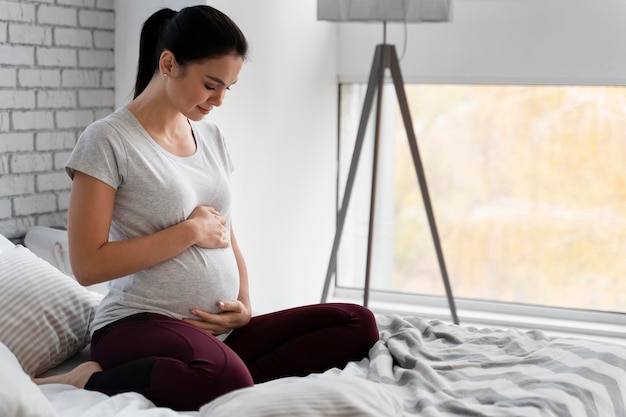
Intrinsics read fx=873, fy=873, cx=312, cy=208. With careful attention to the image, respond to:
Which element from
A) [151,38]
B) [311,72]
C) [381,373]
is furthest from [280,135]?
[381,373]

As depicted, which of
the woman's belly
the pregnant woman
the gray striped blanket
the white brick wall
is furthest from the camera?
the white brick wall

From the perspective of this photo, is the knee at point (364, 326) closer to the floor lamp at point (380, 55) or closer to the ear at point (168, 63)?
the ear at point (168, 63)

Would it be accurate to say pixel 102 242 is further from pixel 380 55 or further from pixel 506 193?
pixel 506 193

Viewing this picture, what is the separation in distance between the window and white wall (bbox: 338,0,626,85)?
0.09 m

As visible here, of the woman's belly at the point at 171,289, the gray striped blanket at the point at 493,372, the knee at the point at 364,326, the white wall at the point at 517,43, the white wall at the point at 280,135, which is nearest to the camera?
the gray striped blanket at the point at 493,372

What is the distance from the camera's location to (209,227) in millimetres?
2055

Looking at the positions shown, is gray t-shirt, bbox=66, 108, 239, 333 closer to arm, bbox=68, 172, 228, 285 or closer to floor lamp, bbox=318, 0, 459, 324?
arm, bbox=68, 172, 228, 285

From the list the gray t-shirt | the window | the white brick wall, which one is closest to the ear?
the gray t-shirt

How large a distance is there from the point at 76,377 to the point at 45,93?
1.29m

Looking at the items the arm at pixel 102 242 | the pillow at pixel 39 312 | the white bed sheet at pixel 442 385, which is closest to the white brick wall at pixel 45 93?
the pillow at pixel 39 312

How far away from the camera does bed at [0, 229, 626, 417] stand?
1472 millimetres

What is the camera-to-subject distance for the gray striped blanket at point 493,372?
1705mm

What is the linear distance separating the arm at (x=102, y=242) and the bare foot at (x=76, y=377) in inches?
A: 7.5

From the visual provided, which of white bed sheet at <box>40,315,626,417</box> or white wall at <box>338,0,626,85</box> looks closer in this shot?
white bed sheet at <box>40,315,626,417</box>
